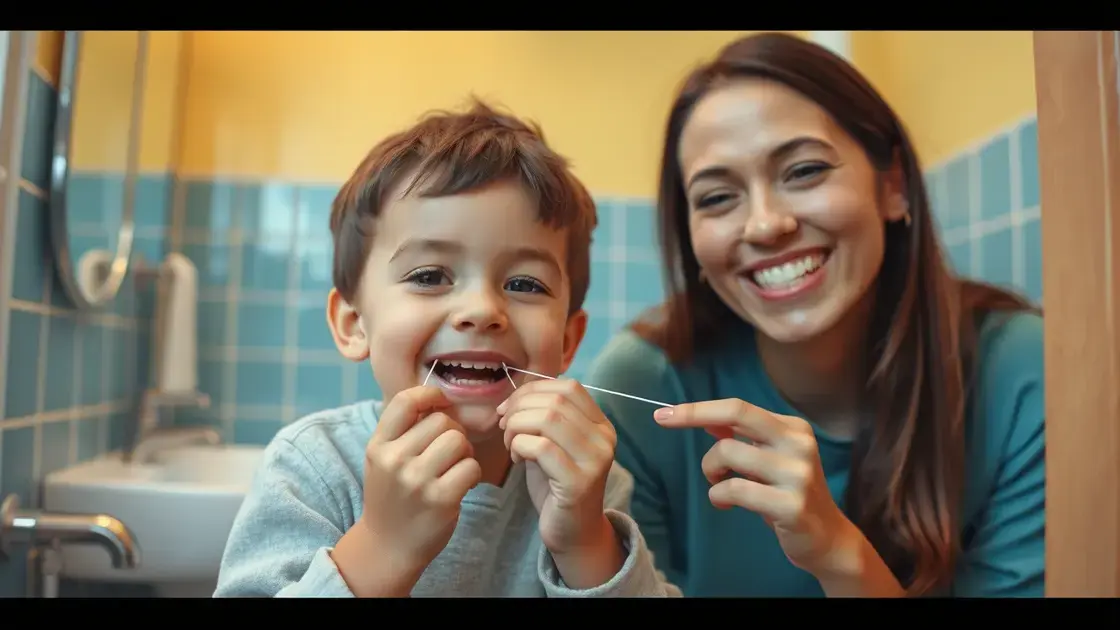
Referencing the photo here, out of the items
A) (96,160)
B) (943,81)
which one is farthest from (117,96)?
(943,81)

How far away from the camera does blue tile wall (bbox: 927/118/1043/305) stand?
0.63 m

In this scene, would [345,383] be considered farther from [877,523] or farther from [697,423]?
[877,523]

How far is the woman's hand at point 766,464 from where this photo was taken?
21.3 inches

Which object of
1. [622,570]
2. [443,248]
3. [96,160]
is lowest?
[622,570]

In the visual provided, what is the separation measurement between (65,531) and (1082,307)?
2.71 feet

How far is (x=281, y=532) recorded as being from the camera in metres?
0.52

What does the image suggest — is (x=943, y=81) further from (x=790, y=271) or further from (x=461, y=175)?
(x=461, y=175)

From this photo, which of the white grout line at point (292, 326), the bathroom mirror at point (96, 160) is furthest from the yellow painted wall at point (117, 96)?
the white grout line at point (292, 326)

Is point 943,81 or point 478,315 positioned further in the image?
point 943,81

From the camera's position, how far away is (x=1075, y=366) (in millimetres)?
583

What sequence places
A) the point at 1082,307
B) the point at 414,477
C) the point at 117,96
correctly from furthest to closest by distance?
1. the point at 117,96
2. the point at 1082,307
3. the point at 414,477

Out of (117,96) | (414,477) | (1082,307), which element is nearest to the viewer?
(414,477)
